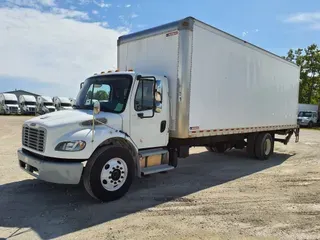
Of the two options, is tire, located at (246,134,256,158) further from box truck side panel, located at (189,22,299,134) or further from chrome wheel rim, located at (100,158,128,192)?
chrome wheel rim, located at (100,158,128,192)

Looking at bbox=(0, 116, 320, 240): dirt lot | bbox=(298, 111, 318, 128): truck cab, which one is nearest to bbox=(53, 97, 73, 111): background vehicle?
bbox=(298, 111, 318, 128): truck cab

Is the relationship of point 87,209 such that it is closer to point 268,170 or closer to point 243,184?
point 243,184

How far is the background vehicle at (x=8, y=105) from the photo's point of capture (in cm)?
4000

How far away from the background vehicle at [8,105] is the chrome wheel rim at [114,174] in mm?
40170

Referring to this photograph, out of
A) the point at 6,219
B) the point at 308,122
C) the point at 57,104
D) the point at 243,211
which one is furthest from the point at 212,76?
the point at 57,104

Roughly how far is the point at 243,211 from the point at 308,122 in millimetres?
30262

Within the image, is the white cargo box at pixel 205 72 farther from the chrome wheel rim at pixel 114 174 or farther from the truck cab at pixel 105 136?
the chrome wheel rim at pixel 114 174

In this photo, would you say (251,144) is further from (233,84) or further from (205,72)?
(205,72)

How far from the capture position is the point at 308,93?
43.8 metres

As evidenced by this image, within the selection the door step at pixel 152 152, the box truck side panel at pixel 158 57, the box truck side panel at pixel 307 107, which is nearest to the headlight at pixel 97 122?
the door step at pixel 152 152

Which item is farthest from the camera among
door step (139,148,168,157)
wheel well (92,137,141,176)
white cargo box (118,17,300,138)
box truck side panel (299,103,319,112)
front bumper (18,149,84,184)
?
box truck side panel (299,103,319,112)

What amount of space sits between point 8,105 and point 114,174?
132 feet

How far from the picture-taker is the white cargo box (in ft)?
21.3

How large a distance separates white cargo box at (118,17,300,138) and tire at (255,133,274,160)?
0.45 metres
